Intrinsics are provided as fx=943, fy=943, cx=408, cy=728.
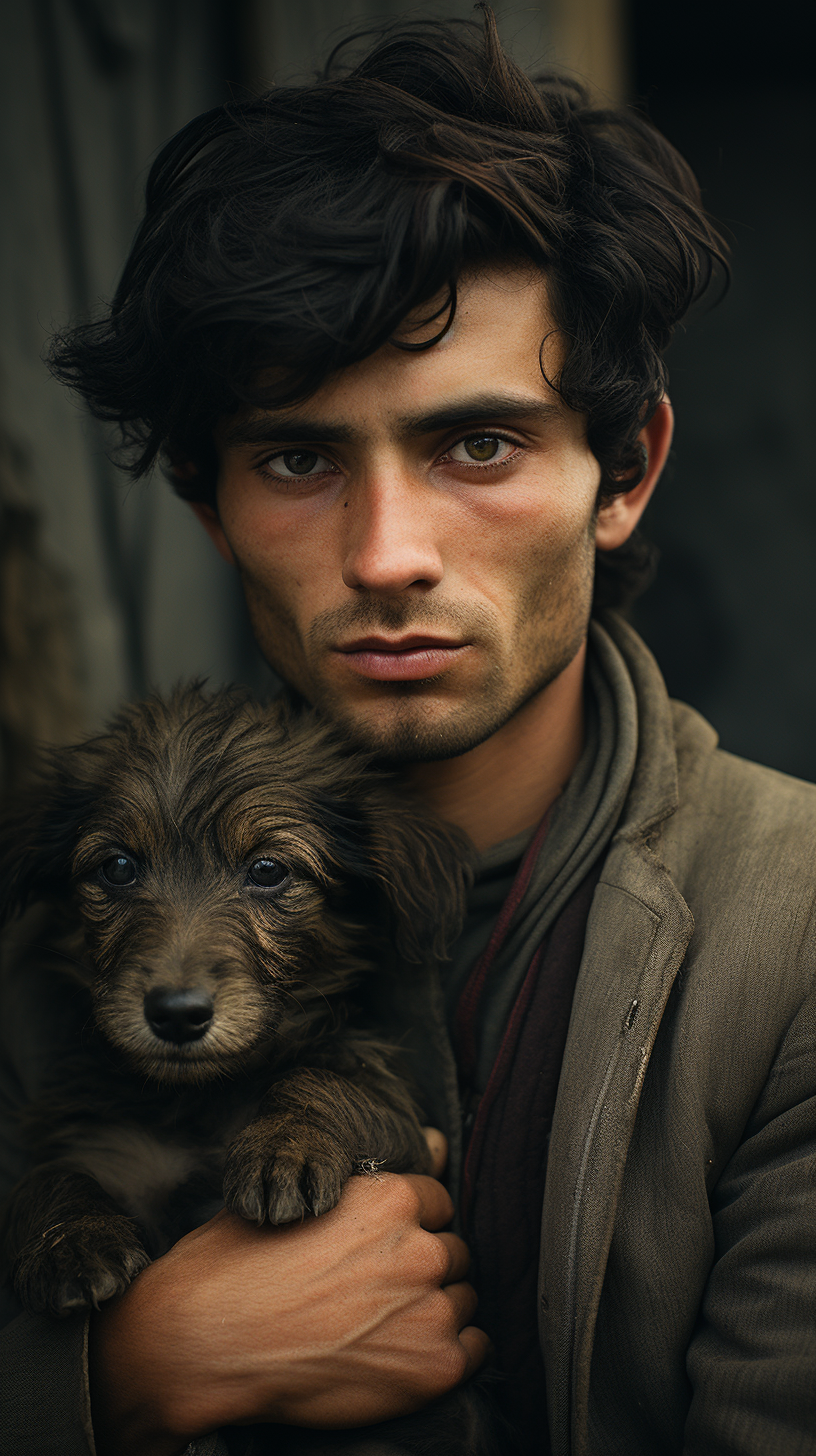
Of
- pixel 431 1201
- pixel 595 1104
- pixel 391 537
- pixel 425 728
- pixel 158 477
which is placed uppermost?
pixel 158 477

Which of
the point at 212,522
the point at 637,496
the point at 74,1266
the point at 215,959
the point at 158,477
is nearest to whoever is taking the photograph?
the point at 74,1266

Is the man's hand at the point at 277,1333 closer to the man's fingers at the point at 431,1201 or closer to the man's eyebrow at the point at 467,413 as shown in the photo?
the man's fingers at the point at 431,1201

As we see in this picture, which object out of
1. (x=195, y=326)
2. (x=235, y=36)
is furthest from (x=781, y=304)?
(x=195, y=326)

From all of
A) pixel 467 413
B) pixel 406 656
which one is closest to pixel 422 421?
pixel 467 413

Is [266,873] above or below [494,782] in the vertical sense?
below

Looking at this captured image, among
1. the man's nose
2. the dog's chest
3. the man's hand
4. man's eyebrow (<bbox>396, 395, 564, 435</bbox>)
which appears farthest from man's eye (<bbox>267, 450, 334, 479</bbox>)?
the man's hand

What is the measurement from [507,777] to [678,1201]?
1116mm

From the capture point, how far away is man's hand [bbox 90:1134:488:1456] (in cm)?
181

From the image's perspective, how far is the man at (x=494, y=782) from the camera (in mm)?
1834

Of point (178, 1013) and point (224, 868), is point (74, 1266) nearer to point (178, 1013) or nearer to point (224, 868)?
point (178, 1013)

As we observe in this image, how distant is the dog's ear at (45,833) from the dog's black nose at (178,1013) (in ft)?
1.74

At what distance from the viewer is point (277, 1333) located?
1.84m

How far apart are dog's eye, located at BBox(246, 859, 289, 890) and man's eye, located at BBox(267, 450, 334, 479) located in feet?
3.08

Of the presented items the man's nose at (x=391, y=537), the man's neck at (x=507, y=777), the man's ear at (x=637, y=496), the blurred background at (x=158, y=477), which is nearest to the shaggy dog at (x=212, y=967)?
the man's neck at (x=507, y=777)
